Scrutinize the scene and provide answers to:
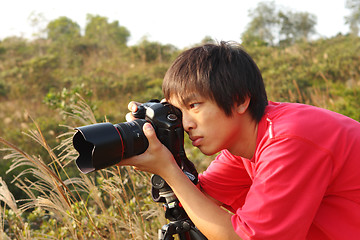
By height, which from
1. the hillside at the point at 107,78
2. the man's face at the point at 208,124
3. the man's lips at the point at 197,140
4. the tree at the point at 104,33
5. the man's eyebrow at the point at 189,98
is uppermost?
the tree at the point at 104,33

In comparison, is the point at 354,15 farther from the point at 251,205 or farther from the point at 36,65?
the point at 251,205

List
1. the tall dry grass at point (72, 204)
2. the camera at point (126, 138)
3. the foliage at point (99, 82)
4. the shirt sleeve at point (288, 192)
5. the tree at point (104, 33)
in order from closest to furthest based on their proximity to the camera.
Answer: the shirt sleeve at point (288, 192), the camera at point (126, 138), the tall dry grass at point (72, 204), the foliage at point (99, 82), the tree at point (104, 33)

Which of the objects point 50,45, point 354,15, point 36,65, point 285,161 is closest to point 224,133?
point 285,161

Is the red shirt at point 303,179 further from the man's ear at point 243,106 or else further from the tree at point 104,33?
the tree at point 104,33

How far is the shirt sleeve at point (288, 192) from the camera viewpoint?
104 cm

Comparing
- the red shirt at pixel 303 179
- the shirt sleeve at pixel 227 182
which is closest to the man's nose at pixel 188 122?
the red shirt at pixel 303 179

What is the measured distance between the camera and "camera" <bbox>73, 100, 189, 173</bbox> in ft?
3.75

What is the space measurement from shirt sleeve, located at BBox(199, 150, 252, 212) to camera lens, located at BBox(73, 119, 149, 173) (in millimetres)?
474

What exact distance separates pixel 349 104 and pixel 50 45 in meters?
11.6

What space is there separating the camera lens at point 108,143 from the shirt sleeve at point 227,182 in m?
0.47

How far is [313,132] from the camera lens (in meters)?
1.11

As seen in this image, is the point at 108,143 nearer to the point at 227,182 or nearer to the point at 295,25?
the point at 227,182

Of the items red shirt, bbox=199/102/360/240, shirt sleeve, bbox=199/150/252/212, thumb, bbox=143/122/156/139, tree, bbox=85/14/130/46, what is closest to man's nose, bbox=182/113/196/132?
thumb, bbox=143/122/156/139

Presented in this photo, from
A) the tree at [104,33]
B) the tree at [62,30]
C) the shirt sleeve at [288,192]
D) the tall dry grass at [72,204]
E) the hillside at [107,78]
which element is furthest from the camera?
the tree at [104,33]
